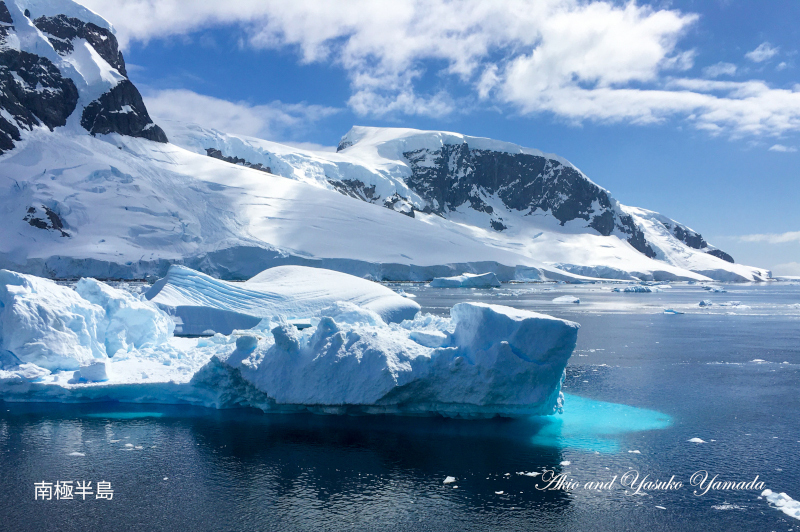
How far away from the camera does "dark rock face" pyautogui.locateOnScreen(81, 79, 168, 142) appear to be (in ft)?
211

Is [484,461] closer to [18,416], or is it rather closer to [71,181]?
[18,416]

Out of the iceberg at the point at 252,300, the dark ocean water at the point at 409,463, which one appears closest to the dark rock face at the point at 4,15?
the iceberg at the point at 252,300

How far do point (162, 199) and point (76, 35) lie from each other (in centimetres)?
2885

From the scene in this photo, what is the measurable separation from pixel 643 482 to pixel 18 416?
966cm

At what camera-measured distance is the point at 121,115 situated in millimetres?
66000

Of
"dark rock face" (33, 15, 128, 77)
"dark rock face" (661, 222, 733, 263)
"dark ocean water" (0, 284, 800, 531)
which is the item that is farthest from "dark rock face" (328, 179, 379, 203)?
"dark ocean water" (0, 284, 800, 531)

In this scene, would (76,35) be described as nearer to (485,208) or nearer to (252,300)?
(252,300)

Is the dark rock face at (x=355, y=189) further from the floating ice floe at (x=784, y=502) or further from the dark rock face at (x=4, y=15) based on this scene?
the floating ice floe at (x=784, y=502)

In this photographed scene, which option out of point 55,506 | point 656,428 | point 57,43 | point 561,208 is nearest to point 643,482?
point 656,428

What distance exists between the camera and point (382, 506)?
6.36m

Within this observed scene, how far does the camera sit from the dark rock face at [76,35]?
6488cm

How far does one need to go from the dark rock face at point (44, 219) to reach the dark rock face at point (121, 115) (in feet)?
64.3

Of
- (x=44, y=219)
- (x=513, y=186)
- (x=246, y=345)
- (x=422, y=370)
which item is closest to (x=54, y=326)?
(x=246, y=345)

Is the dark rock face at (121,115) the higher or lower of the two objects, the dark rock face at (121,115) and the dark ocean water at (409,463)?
the higher
